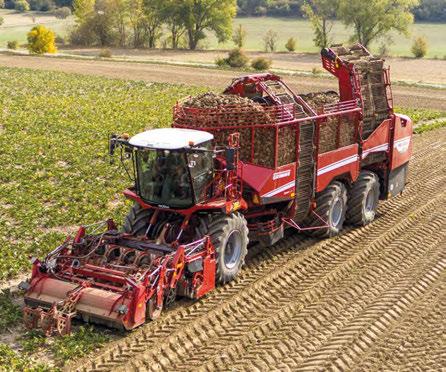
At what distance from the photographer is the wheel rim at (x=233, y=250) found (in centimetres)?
1177

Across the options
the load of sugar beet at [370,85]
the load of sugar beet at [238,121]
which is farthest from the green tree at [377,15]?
the load of sugar beet at [238,121]

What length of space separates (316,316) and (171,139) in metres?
3.64

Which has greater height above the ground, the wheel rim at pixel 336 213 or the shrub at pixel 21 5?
the wheel rim at pixel 336 213

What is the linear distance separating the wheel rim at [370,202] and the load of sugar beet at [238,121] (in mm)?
3771

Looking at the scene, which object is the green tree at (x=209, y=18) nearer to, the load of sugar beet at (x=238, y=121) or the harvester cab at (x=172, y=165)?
the load of sugar beet at (x=238, y=121)

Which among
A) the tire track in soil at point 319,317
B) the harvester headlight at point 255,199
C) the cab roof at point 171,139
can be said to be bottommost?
the tire track in soil at point 319,317

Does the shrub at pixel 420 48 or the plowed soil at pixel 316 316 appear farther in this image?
the shrub at pixel 420 48

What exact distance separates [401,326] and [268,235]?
339cm

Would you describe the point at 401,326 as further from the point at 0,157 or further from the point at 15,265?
the point at 0,157

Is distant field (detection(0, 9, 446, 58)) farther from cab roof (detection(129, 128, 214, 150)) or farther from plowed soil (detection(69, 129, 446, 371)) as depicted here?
cab roof (detection(129, 128, 214, 150))

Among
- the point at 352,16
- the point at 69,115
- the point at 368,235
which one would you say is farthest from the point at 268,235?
the point at 352,16

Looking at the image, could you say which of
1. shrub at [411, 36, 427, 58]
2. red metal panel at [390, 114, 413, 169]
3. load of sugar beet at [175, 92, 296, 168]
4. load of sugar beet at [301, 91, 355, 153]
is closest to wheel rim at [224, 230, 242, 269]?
load of sugar beet at [175, 92, 296, 168]

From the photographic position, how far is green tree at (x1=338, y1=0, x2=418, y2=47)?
220ft

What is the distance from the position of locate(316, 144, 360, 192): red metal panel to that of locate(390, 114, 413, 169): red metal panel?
63.9 inches
